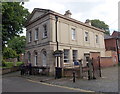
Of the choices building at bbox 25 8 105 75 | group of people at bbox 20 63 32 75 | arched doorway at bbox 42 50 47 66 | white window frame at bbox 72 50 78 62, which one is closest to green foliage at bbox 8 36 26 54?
building at bbox 25 8 105 75

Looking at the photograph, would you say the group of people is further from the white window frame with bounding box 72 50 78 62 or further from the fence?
the white window frame with bounding box 72 50 78 62

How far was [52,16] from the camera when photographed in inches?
648

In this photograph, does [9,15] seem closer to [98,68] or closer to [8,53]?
[8,53]

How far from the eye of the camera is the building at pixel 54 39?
1627 cm

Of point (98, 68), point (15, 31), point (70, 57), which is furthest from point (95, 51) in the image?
point (15, 31)

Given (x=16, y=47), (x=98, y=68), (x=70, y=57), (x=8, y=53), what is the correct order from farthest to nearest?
(x=16, y=47) < (x=8, y=53) < (x=70, y=57) < (x=98, y=68)

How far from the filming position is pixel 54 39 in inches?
642

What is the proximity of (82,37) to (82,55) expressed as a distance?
2910 millimetres

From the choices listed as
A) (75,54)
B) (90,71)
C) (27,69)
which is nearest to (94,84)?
(90,71)

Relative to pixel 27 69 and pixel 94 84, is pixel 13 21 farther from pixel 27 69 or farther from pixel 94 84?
pixel 94 84

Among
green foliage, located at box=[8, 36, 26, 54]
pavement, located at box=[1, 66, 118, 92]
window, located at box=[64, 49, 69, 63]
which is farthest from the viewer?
green foliage, located at box=[8, 36, 26, 54]

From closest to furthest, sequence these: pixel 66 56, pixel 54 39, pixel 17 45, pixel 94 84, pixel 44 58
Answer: pixel 94 84 < pixel 54 39 < pixel 44 58 < pixel 66 56 < pixel 17 45

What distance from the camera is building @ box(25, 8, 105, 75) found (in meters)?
16.3

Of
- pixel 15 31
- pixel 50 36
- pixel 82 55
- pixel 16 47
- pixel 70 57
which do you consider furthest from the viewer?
pixel 16 47
